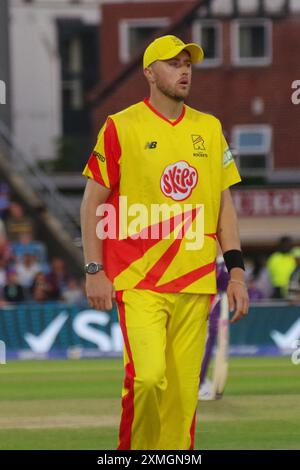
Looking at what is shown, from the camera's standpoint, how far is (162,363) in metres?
7.95

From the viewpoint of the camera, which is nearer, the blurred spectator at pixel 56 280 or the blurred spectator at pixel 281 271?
the blurred spectator at pixel 56 280

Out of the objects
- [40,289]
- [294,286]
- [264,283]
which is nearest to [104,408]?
[294,286]

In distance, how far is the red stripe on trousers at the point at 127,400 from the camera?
8016 mm

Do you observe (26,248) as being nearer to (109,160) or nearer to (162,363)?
(109,160)

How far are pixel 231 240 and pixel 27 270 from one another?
14872 mm

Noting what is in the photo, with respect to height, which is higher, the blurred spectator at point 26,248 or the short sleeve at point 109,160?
the short sleeve at point 109,160

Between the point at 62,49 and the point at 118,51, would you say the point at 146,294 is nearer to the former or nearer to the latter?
the point at 118,51

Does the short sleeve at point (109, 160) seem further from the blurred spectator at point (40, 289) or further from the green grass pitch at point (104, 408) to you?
the blurred spectator at point (40, 289)

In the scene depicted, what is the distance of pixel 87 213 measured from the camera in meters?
→ 8.20

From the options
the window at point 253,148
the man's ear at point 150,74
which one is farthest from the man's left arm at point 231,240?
the window at point 253,148

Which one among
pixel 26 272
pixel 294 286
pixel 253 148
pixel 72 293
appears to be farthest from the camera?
pixel 253 148

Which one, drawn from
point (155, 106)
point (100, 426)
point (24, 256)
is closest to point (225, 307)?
point (100, 426)

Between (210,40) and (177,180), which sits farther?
(210,40)

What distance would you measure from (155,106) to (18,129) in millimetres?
27122
